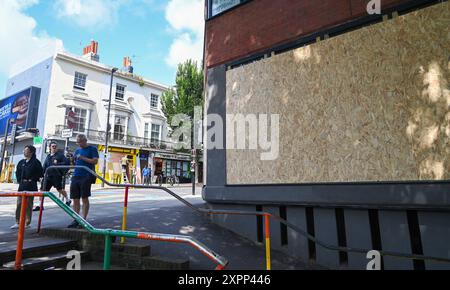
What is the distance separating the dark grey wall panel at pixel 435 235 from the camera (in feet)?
13.5

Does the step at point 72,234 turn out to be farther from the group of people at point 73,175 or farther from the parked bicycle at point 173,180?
the parked bicycle at point 173,180

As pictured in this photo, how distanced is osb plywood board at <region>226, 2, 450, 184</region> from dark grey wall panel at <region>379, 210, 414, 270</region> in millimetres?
615

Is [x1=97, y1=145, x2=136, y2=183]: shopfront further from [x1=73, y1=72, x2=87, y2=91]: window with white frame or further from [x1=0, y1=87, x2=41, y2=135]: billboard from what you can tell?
[x1=0, y1=87, x2=41, y2=135]: billboard

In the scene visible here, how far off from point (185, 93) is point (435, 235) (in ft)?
90.0

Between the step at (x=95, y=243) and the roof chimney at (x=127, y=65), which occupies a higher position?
the roof chimney at (x=127, y=65)

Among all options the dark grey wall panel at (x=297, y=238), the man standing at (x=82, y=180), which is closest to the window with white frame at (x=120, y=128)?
the man standing at (x=82, y=180)

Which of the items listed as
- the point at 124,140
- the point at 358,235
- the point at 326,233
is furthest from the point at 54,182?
the point at 124,140

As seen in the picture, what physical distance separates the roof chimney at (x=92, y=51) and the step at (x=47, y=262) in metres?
29.6

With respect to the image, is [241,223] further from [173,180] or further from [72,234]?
[173,180]

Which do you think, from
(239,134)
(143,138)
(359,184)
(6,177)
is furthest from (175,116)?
(359,184)

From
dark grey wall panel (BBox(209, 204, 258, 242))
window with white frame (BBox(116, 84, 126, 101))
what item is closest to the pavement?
dark grey wall panel (BBox(209, 204, 258, 242))

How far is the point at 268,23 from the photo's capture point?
6.68m

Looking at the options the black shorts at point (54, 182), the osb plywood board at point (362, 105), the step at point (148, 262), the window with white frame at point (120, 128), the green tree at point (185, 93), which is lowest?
the step at point (148, 262)

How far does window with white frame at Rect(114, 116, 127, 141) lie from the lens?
29270 millimetres
